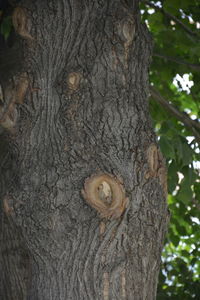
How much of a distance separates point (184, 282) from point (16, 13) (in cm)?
260

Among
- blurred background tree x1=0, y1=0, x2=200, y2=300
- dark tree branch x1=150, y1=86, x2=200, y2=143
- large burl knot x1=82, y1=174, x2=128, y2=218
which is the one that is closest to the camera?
large burl knot x1=82, y1=174, x2=128, y2=218

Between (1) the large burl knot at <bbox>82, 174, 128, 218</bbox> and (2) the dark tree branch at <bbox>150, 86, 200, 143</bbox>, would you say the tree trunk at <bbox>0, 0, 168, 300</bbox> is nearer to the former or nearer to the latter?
(1) the large burl knot at <bbox>82, 174, 128, 218</bbox>

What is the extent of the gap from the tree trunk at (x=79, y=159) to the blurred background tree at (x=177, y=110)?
44 centimetres

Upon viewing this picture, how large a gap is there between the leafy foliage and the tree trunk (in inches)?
23.5

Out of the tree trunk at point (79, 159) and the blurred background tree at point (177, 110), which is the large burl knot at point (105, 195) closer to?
the tree trunk at point (79, 159)

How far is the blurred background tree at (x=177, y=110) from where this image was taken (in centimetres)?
311

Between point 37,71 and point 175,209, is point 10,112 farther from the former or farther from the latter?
point 175,209

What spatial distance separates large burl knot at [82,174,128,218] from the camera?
220 cm

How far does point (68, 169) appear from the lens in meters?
2.28

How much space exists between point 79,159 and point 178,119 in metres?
1.63

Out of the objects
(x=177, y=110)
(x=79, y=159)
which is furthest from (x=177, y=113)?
(x=79, y=159)

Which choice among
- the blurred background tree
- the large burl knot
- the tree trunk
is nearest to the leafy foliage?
the blurred background tree

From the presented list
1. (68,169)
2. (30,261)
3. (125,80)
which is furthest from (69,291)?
(125,80)

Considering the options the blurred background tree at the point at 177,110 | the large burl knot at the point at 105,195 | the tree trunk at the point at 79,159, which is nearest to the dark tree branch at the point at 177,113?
the blurred background tree at the point at 177,110
